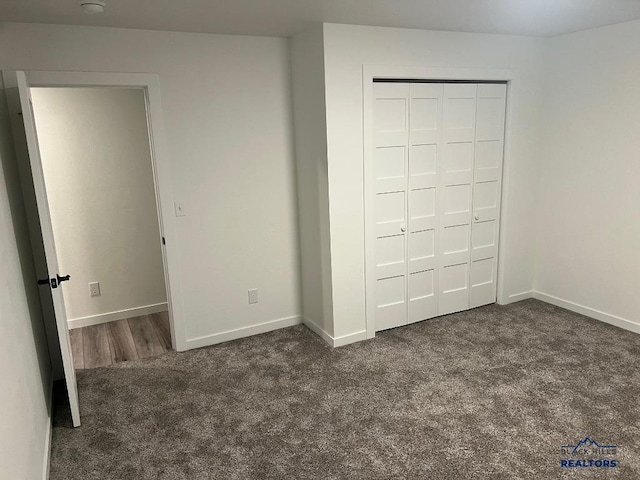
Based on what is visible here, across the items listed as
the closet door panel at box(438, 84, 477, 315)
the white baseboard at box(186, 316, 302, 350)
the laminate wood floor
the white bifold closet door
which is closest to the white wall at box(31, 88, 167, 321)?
the laminate wood floor

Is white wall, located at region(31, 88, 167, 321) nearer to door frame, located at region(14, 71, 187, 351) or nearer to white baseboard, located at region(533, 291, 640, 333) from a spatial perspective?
door frame, located at region(14, 71, 187, 351)

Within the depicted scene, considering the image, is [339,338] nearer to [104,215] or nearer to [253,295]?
[253,295]

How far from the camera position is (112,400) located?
2955 millimetres

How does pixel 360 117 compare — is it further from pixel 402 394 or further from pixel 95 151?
pixel 95 151

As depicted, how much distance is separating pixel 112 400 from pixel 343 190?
2.07 meters

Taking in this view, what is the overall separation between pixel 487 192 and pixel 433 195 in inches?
23.2

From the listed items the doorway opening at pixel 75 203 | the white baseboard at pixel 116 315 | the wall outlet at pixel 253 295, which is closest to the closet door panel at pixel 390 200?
the wall outlet at pixel 253 295

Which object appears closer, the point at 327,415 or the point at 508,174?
the point at 327,415

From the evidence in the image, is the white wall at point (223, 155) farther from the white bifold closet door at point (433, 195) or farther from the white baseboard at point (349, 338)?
the white bifold closet door at point (433, 195)

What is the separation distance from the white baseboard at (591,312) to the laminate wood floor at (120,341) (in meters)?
3.41

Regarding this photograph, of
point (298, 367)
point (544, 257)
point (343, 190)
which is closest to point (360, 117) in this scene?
point (343, 190)

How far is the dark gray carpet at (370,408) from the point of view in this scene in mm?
2314

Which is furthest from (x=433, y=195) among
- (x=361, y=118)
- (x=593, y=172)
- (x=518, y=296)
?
(x=518, y=296)

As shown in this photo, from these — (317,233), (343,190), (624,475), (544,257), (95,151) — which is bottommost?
(624,475)
